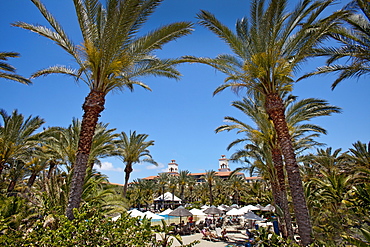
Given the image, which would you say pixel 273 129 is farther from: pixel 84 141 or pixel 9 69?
pixel 9 69

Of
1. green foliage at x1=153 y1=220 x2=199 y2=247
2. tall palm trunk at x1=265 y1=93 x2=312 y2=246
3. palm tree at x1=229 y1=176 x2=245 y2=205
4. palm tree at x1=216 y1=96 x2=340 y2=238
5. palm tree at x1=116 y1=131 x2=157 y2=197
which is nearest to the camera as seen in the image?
green foliage at x1=153 y1=220 x2=199 y2=247

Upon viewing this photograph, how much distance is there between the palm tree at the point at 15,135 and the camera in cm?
1325

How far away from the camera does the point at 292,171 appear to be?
790 centimetres

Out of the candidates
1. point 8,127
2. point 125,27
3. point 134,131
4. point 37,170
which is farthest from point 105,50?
point 37,170

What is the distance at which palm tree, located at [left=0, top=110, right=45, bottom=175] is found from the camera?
1325 centimetres

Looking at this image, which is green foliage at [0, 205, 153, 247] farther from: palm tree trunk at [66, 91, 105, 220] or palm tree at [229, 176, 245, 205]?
palm tree at [229, 176, 245, 205]

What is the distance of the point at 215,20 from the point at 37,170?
22.0 meters

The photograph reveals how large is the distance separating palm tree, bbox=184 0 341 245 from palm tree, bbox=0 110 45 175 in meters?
12.1

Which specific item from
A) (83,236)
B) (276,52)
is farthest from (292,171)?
(83,236)

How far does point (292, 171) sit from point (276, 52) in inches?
175

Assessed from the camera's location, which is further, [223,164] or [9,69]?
[223,164]

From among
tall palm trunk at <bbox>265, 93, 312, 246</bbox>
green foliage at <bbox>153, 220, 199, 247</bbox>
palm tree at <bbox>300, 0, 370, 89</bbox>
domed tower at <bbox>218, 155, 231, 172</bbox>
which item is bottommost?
green foliage at <bbox>153, 220, 199, 247</bbox>

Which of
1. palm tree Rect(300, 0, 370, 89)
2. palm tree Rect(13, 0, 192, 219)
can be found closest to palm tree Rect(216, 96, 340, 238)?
palm tree Rect(300, 0, 370, 89)

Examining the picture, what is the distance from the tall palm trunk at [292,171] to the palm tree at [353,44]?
262 cm
